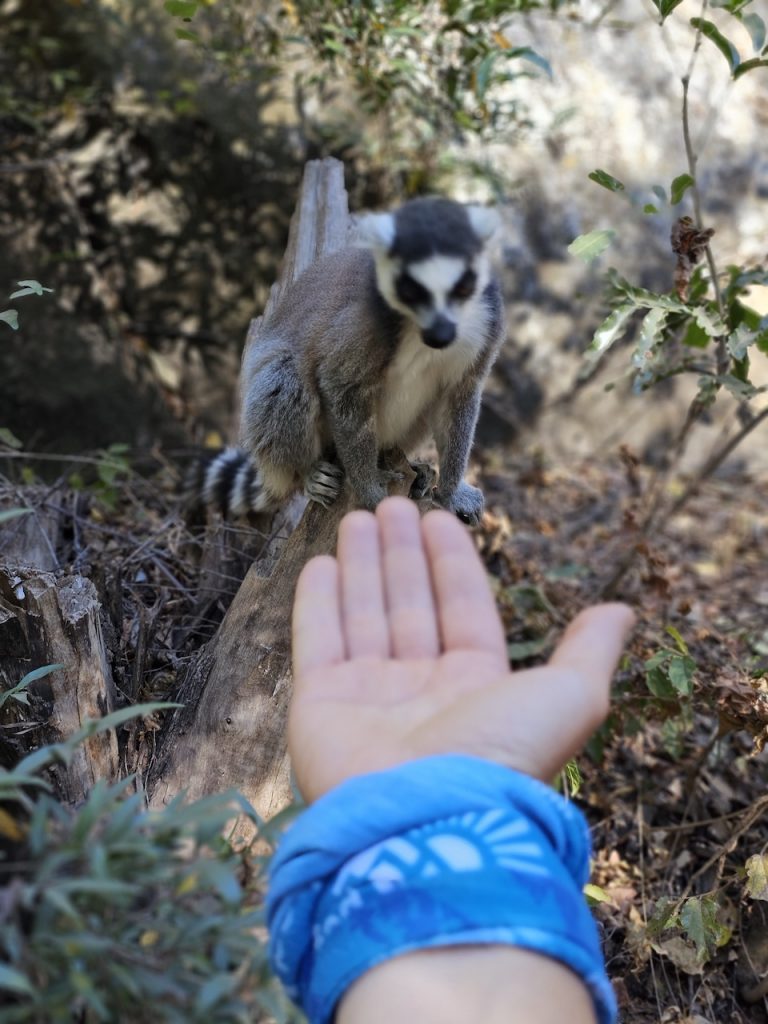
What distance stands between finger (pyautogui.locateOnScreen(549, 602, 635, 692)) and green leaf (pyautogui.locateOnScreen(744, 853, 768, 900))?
1653mm

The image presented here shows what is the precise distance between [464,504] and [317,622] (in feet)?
6.05

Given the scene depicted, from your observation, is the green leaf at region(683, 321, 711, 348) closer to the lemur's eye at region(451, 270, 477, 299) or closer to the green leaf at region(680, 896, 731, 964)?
the lemur's eye at region(451, 270, 477, 299)

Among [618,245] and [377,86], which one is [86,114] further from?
[618,245]

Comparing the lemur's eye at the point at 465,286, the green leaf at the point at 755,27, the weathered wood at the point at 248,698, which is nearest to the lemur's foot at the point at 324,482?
the weathered wood at the point at 248,698

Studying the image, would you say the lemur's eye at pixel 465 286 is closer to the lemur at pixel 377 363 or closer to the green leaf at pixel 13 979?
the lemur at pixel 377 363

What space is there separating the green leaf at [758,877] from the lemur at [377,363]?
5.24 feet

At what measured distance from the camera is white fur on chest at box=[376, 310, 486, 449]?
3.16m

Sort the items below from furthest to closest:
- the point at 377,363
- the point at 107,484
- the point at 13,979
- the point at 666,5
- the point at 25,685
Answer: the point at 107,484, the point at 377,363, the point at 666,5, the point at 25,685, the point at 13,979

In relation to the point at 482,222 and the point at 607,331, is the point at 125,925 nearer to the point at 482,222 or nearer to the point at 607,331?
the point at 482,222

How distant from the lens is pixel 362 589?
1860 mm

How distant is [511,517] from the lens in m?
6.42

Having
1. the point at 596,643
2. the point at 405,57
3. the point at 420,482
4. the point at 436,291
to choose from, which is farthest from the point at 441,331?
the point at 405,57


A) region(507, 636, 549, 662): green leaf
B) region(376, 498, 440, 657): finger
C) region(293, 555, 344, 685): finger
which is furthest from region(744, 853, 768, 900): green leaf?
region(293, 555, 344, 685): finger

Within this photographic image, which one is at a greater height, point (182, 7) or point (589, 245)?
point (182, 7)
